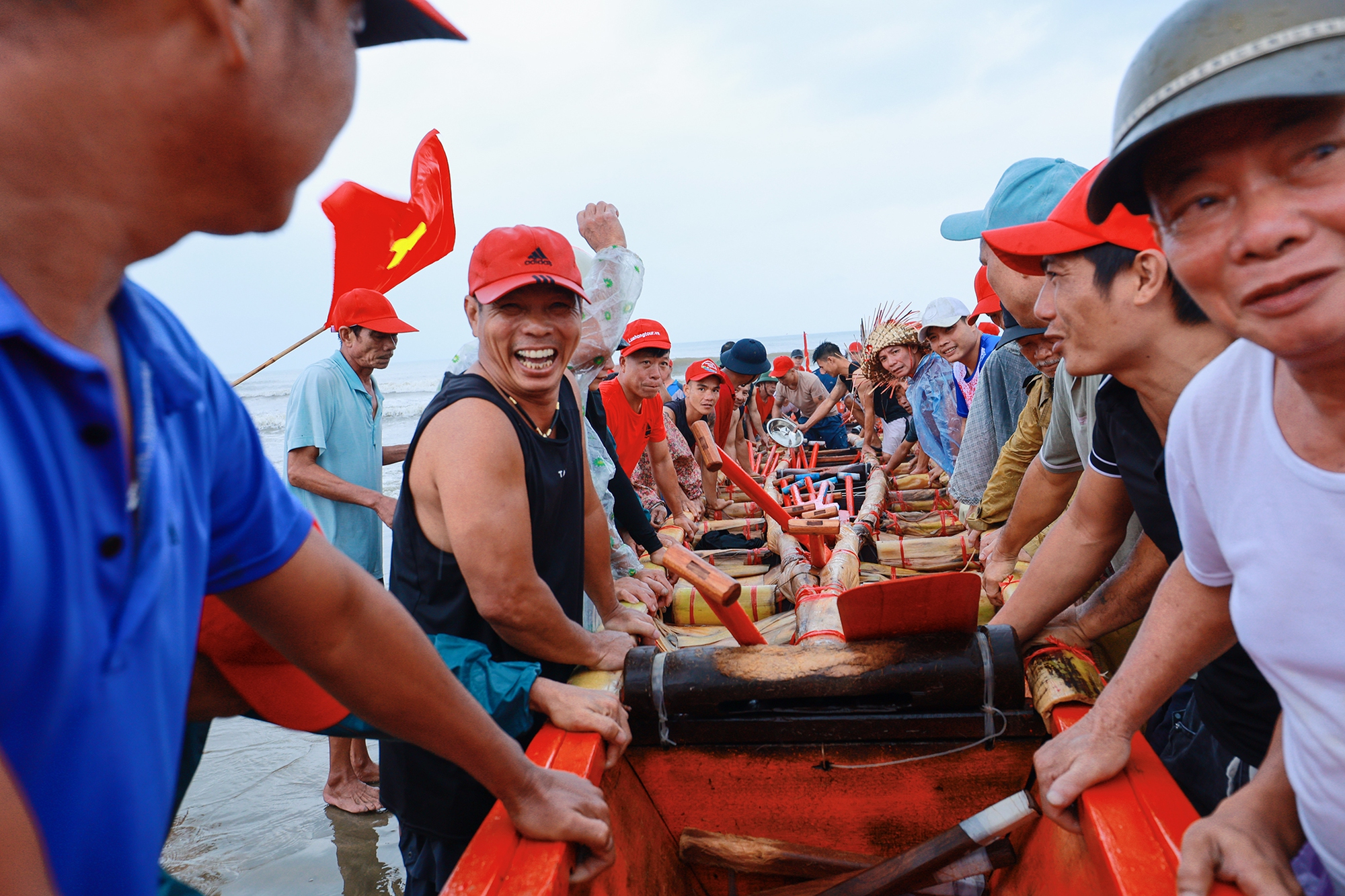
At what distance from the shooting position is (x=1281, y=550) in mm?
1014

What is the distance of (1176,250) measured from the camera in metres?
1.00

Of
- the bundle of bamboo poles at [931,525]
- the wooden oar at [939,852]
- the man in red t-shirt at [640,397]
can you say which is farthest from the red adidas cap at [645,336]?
the wooden oar at [939,852]

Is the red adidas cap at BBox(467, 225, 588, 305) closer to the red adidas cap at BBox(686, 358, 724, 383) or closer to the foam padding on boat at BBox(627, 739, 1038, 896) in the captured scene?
the foam padding on boat at BBox(627, 739, 1038, 896)

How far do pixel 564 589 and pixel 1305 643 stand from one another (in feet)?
5.67

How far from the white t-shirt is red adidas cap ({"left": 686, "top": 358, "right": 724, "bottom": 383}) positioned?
237 inches

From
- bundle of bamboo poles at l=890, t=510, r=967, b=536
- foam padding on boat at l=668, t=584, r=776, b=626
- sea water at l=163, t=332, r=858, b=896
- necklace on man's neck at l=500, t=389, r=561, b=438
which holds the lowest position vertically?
sea water at l=163, t=332, r=858, b=896

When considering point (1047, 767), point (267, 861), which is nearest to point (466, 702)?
point (1047, 767)

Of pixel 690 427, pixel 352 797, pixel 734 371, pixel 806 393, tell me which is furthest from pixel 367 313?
pixel 806 393

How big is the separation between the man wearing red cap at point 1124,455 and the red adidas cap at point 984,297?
2.64 m

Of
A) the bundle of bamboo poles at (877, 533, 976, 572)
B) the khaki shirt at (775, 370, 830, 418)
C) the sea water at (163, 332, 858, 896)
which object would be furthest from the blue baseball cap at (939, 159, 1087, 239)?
the khaki shirt at (775, 370, 830, 418)

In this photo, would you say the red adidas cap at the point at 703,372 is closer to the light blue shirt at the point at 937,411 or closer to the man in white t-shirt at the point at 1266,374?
the light blue shirt at the point at 937,411

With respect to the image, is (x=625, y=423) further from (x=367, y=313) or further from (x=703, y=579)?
(x=703, y=579)

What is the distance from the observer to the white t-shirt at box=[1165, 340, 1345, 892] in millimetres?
968

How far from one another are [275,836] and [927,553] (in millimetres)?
4042
